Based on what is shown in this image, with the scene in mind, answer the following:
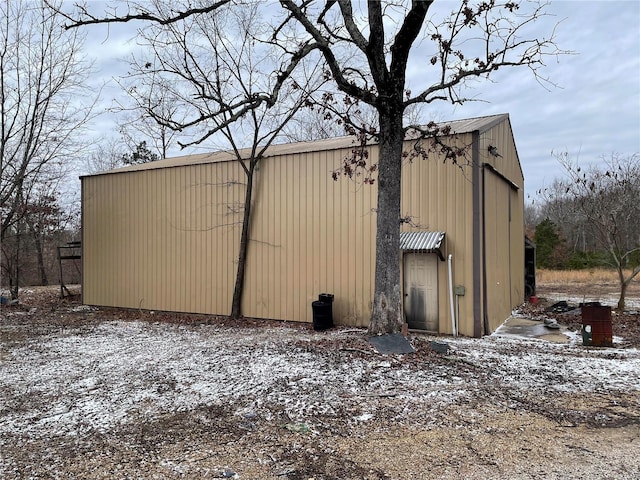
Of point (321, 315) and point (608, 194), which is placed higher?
point (608, 194)

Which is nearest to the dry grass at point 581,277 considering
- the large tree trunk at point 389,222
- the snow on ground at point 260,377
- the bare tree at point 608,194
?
the bare tree at point 608,194

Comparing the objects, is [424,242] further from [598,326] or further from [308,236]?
[598,326]

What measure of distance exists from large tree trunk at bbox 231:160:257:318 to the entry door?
3.60m

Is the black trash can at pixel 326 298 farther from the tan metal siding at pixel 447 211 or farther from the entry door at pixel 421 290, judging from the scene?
the tan metal siding at pixel 447 211

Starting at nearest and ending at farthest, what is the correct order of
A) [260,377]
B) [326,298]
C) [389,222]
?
[260,377] < [389,222] < [326,298]

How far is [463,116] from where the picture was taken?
33.8ft

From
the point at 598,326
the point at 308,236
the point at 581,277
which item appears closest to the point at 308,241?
the point at 308,236

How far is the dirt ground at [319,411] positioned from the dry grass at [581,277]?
14.0 metres

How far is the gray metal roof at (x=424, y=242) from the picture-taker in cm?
744

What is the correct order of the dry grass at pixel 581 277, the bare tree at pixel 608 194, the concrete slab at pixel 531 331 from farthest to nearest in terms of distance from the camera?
the dry grass at pixel 581 277
the bare tree at pixel 608 194
the concrete slab at pixel 531 331

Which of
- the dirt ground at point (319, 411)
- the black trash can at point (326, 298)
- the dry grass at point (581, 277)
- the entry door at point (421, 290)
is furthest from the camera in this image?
the dry grass at point (581, 277)

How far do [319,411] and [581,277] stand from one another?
20394mm

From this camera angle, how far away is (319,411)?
12.7 feet

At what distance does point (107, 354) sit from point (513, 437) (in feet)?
18.2
